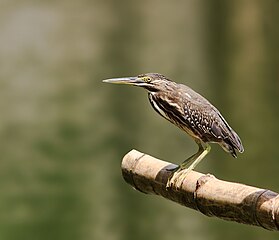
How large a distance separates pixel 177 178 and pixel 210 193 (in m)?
0.13

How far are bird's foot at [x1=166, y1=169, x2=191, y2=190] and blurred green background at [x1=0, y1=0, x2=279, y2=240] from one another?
140cm

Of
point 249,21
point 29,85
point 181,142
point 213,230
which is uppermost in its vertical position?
point 249,21

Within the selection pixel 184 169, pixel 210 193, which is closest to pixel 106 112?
pixel 184 169

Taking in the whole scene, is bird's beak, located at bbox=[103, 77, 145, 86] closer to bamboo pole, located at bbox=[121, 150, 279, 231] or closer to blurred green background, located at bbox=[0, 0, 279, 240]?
bamboo pole, located at bbox=[121, 150, 279, 231]

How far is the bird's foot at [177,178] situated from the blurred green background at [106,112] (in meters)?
1.40

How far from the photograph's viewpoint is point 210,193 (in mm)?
1349

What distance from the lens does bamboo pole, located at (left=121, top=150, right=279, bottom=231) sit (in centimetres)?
119

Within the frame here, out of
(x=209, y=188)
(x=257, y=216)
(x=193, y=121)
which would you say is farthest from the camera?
(x=193, y=121)

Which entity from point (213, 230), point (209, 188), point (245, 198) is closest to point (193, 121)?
point (209, 188)

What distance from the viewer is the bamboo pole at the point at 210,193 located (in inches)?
47.0

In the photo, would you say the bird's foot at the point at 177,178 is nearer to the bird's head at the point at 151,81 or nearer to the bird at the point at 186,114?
the bird at the point at 186,114

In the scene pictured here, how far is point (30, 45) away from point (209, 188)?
167cm

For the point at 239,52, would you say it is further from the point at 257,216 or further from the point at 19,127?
the point at 257,216

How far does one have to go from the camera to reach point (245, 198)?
1.24m
